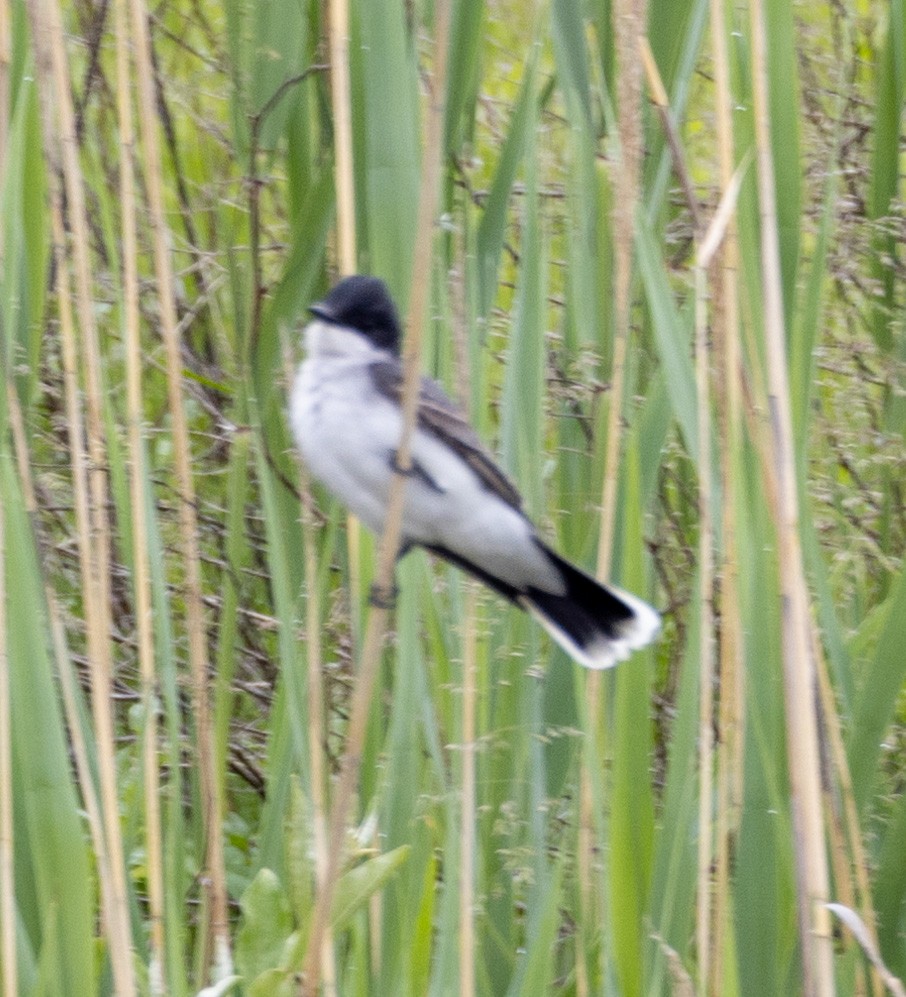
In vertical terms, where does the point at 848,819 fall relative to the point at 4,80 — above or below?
below

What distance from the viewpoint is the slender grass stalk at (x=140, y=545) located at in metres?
1.83

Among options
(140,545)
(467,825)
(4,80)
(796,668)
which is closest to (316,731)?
(467,825)

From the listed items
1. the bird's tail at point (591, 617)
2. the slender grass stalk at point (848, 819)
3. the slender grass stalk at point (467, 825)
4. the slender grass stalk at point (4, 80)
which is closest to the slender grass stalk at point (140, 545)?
the slender grass stalk at point (4, 80)

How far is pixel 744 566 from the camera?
1.77 meters

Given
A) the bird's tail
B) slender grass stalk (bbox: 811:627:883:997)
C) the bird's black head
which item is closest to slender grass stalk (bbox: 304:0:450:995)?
the bird's tail

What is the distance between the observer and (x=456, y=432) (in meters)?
1.92

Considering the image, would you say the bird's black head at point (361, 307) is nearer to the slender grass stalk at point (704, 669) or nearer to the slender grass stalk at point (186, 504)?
the slender grass stalk at point (186, 504)

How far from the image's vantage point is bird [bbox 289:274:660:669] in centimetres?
183

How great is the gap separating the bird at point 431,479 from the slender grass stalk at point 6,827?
392 millimetres

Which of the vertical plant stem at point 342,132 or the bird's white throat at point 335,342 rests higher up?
the vertical plant stem at point 342,132

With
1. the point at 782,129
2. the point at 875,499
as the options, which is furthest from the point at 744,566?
the point at 875,499

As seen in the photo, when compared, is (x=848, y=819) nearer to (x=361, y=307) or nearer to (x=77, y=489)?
(x=361, y=307)

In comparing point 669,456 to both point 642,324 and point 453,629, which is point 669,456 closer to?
point 642,324

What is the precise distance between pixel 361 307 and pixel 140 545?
412 millimetres
